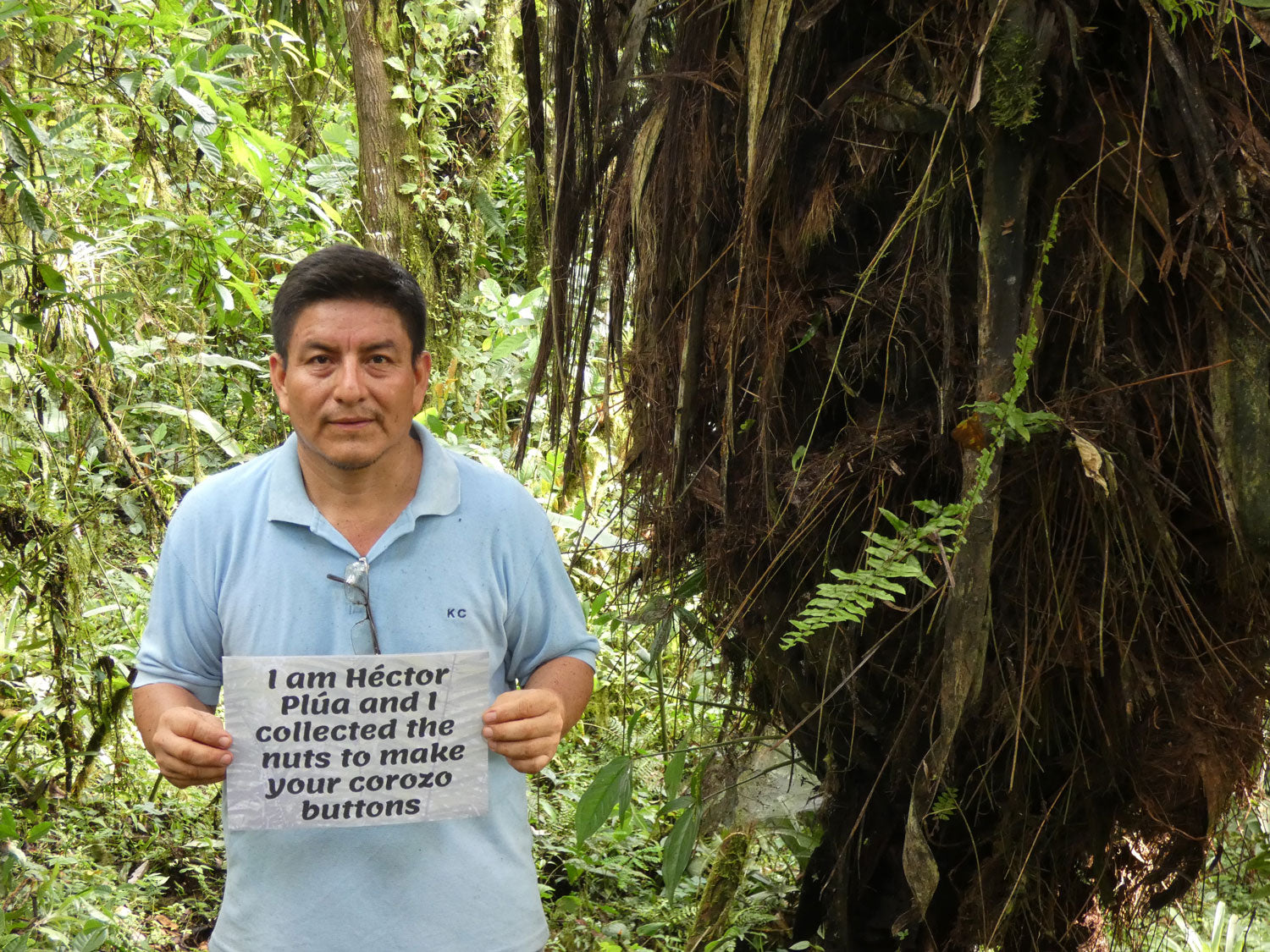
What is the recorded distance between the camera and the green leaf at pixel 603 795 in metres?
1.88

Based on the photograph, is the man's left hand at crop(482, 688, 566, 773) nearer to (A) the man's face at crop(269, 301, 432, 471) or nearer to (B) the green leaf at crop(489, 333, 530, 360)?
(A) the man's face at crop(269, 301, 432, 471)

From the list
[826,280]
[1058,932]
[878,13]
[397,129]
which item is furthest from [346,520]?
[397,129]

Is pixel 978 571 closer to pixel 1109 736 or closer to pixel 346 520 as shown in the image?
pixel 1109 736

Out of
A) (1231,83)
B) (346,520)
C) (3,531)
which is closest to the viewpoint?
(1231,83)

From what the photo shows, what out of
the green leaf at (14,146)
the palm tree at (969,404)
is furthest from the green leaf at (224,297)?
the palm tree at (969,404)

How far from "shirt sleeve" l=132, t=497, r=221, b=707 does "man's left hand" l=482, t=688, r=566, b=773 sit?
0.39 m

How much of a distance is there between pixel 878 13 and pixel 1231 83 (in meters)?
0.44

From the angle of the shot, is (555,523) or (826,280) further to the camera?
(555,523)

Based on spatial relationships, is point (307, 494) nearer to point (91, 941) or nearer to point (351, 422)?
point (351, 422)

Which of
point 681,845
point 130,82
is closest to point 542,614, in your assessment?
point 681,845

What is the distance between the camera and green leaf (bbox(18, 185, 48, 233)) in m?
2.15

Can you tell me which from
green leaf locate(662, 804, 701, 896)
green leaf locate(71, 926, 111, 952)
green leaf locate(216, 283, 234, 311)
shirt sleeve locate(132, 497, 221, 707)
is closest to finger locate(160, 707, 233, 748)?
shirt sleeve locate(132, 497, 221, 707)

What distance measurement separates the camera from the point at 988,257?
132 cm

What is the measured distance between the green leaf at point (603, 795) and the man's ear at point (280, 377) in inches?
32.5
